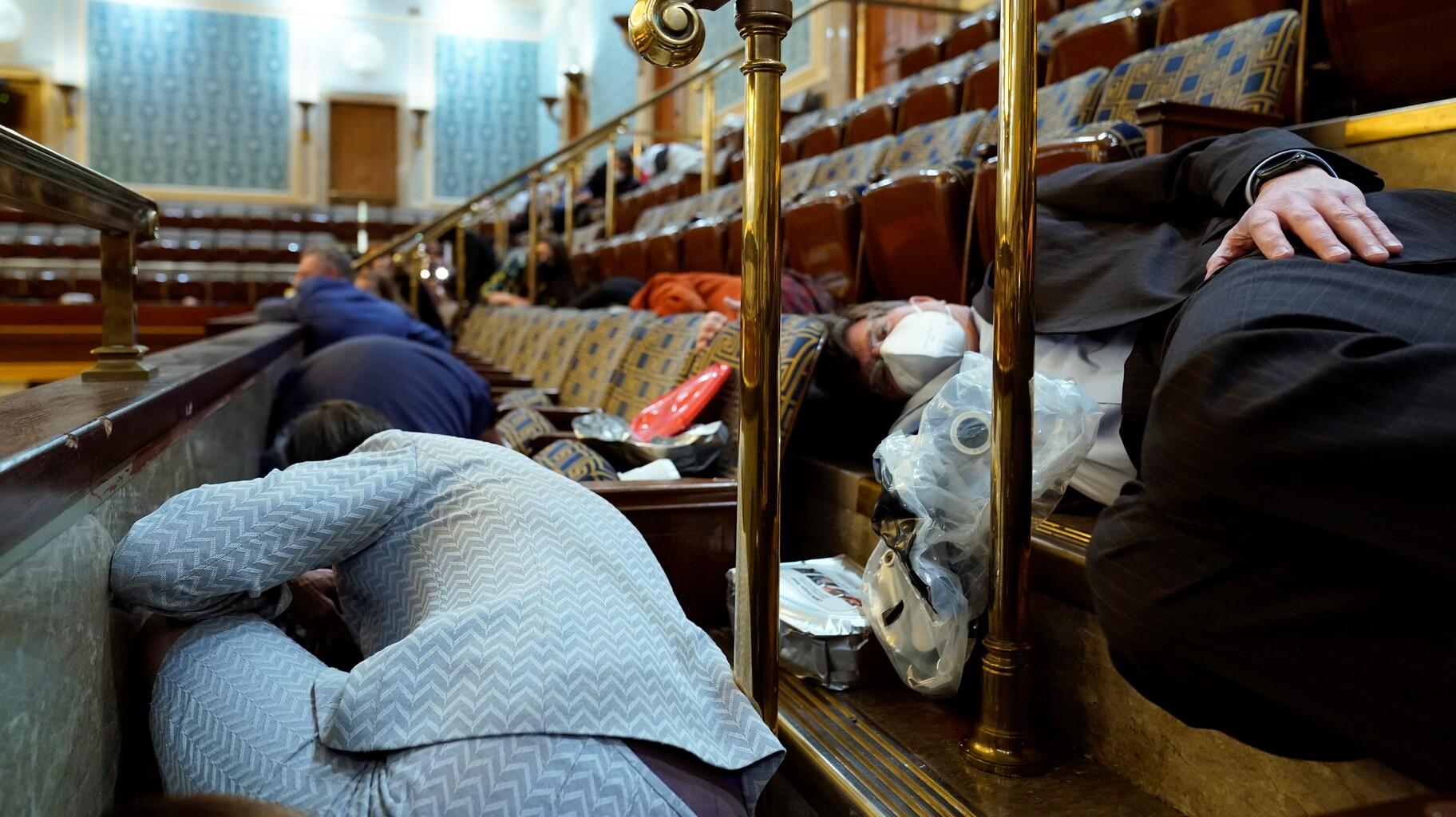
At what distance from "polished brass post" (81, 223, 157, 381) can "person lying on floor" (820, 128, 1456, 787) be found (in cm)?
111

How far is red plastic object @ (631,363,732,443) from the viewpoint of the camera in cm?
178

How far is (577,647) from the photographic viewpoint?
795 millimetres

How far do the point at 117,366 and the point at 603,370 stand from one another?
4.69ft

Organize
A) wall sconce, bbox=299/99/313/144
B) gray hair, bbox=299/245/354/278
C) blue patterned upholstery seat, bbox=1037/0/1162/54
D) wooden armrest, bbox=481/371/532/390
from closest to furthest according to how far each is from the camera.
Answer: blue patterned upholstery seat, bbox=1037/0/1162/54 → wooden armrest, bbox=481/371/532/390 → gray hair, bbox=299/245/354/278 → wall sconce, bbox=299/99/313/144

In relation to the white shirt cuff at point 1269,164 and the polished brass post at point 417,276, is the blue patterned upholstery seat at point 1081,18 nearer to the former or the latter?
the white shirt cuff at point 1269,164

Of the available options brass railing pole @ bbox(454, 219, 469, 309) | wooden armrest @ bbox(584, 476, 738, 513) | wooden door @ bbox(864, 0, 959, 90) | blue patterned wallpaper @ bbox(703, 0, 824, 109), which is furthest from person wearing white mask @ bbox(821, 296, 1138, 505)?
blue patterned wallpaper @ bbox(703, 0, 824, 109)

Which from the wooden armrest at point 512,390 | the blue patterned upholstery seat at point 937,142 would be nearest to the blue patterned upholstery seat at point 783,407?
the wooden armrest at point 512,390

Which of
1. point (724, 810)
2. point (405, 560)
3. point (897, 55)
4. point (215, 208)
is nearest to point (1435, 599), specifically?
point (724, 810)

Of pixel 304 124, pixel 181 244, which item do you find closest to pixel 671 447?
pixel 181 244

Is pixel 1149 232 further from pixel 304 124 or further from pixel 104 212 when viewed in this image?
pixel 304 124

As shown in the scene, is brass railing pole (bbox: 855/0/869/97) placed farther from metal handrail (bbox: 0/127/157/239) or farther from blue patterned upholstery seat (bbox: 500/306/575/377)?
metal handrail (bbox: 0/127/157/239)

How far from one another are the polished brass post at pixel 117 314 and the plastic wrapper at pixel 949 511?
0.91 metres

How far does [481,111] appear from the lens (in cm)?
1123

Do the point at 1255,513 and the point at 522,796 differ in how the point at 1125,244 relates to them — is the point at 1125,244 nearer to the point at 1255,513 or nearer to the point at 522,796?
the point at 1255,513
